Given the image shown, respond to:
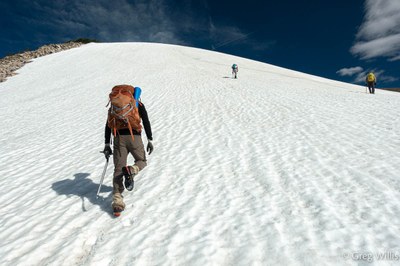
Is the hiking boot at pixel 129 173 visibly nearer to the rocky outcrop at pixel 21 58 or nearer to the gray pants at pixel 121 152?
the gray pants at pixel 121 152

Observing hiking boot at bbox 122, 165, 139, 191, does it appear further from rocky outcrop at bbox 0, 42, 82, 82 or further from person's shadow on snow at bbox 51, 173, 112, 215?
rocky outcrop at bbox 0, 42, 82, 82

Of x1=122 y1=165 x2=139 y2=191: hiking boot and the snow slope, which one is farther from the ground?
x1=122 y1=165 x2=139 y2=191: hiking boot

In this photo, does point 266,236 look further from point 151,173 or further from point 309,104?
point 309,104

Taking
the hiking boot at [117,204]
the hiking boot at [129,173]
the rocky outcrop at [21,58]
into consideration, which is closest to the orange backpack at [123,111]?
the hiking boot at [129,173]

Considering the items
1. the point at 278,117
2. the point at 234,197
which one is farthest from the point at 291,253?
the point at 278,117

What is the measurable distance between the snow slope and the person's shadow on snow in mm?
41

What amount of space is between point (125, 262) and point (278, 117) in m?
8.70

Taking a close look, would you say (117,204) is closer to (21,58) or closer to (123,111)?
(123,111)

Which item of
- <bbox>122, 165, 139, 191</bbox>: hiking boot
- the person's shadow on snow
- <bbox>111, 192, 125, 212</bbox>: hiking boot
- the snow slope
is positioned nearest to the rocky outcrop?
the snow slope

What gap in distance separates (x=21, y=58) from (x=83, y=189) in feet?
155

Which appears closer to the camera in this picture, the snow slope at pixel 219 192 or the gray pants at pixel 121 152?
the snow slope at pixel 219 192

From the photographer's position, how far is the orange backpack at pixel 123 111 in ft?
12.9

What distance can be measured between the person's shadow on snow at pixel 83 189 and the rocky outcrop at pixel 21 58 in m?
30.6

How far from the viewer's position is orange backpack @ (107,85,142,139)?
12.9 feet
